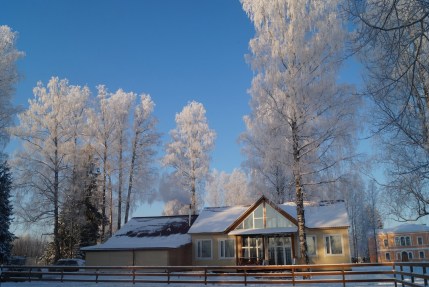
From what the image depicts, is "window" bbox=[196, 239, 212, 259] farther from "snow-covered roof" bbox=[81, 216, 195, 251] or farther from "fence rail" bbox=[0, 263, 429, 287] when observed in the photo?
"fence rail" bbox=[0, 263, 429, 287]

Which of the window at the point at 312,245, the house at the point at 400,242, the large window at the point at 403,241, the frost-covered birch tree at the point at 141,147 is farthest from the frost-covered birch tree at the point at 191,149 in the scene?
the large window at the point at 403,241

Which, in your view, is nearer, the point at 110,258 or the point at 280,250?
the point at 280,250

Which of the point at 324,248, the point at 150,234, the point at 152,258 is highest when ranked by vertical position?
the point at 150,234

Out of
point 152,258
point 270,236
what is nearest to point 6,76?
point 152,258

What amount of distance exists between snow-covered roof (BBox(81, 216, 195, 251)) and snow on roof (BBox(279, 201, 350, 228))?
304 inches

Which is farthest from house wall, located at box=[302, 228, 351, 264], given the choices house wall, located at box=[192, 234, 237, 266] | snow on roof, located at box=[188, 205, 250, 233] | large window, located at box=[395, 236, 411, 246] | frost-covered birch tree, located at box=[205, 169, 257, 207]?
large window, located at box=[395, 236, 411, 246]

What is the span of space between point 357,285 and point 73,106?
23.8 m

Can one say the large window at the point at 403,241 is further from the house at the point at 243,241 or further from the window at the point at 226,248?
the window at the point at 226,248

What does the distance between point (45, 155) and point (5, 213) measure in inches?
192

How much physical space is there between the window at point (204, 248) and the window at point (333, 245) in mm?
7974

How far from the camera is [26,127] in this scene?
27734mm

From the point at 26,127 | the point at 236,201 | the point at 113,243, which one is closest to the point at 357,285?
the point at 113,243

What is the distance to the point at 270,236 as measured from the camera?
85.8 ft

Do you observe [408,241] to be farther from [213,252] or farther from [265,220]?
[213,252]
